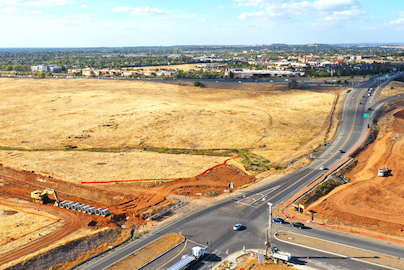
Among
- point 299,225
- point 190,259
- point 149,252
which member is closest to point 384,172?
point 299,225

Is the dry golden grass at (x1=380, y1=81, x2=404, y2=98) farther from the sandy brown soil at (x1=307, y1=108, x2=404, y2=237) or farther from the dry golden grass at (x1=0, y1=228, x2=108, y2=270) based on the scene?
the dry golden grass at (x1=0, y1=228, x2=108, y2=270)

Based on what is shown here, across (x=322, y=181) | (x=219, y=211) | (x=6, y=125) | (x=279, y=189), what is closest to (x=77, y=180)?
(x=219, y=211)

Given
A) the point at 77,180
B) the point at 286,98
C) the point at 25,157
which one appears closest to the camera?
the point at 77,180

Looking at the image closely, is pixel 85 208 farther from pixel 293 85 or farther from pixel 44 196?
pixel 293 85

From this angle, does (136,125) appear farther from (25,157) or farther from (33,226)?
(33,226)

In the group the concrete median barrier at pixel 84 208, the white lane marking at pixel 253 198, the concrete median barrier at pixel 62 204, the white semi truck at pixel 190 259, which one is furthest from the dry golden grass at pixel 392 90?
the concrete median barrier at pixel 62 204

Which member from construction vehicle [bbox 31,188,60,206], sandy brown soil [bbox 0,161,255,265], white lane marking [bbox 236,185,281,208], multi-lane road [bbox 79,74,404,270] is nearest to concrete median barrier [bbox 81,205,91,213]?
sandy brown soil [bbox 0,161,255,265]

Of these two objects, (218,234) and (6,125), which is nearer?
(218,234)
